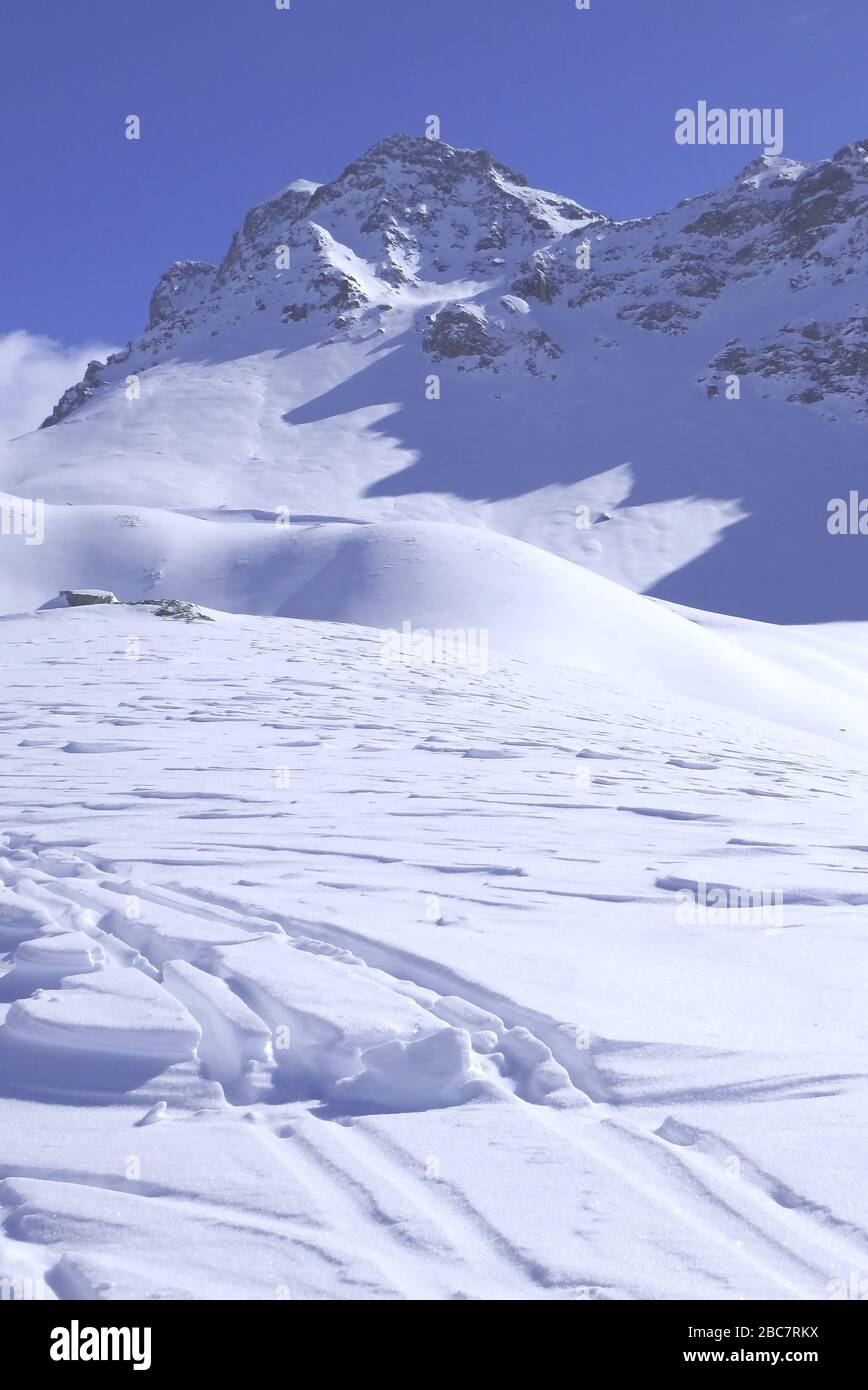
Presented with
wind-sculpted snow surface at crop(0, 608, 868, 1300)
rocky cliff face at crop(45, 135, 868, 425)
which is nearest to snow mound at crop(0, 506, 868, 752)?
wind-sculpted snow surface at crop(0, 608, 868, 1300)

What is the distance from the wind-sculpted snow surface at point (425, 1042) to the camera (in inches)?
76.5

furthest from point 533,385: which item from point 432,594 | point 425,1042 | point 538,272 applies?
point 425,1042

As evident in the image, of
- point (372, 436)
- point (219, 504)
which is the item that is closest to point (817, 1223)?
point (219, 504)

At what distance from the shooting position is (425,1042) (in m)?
2.58

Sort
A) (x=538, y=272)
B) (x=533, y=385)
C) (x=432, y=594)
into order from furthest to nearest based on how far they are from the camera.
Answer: (x=538, y=272), (x=533, y=385), (x=432, y=594)

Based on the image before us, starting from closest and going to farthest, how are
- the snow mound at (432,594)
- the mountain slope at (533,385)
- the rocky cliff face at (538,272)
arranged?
the snow mound at (432,594), the mountain slope at (533,385), the rocky cliff face at (538,272)

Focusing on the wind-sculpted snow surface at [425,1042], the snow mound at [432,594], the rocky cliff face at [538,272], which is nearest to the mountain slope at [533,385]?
the rocky cliff face at [538,272]

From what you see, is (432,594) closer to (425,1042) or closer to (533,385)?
(425,1042)

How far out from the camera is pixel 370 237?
108188mm

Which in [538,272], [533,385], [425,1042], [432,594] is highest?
[538,272]

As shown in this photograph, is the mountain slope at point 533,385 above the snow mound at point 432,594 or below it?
A: above

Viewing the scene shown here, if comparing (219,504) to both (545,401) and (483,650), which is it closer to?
(545,401)

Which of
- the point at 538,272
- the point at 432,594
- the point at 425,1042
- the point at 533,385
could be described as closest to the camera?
the point at 425,1042

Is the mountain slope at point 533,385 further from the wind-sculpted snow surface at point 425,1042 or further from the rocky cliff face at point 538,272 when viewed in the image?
the wind-sculpted snow surface at point 425,1042
